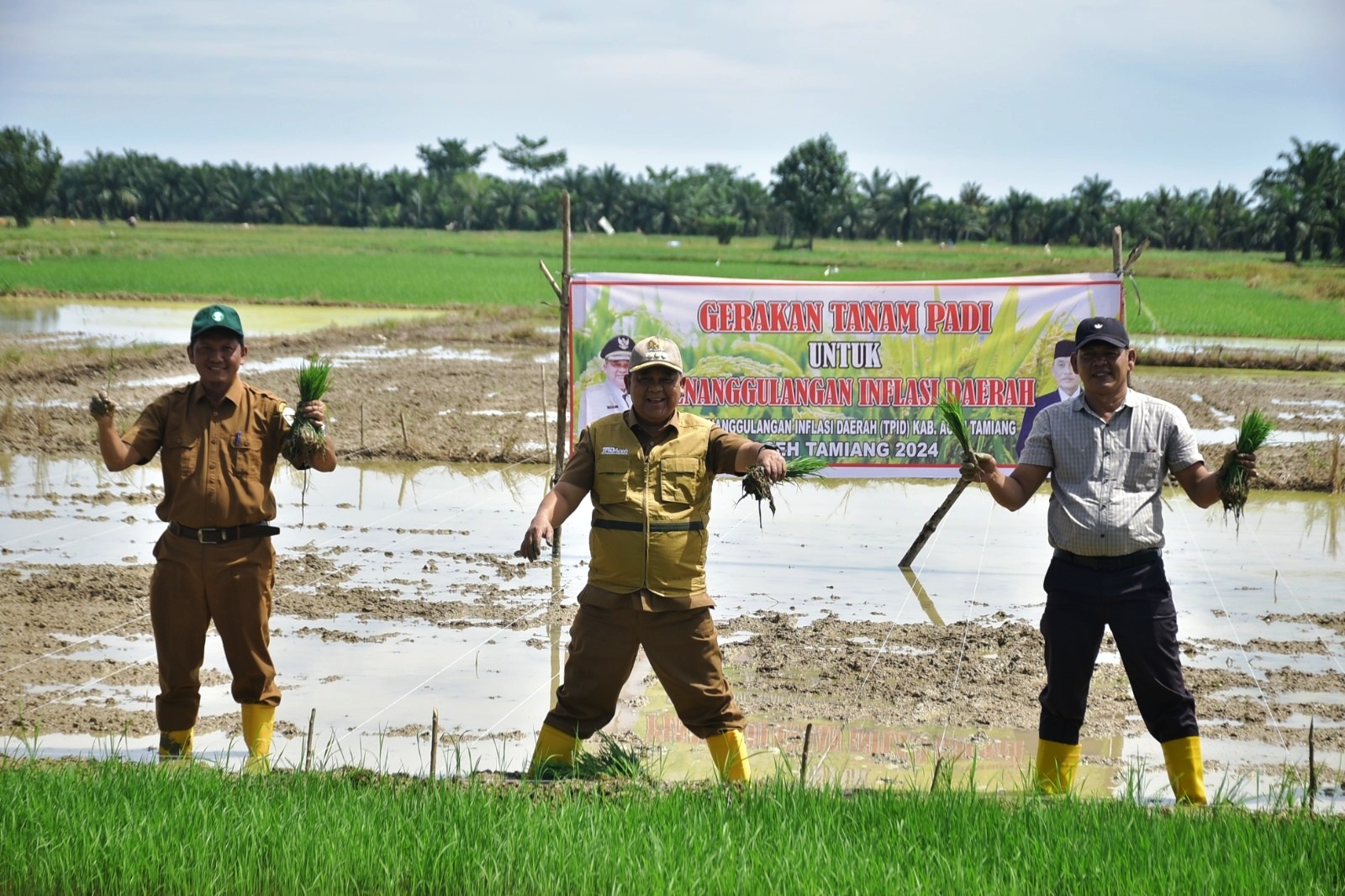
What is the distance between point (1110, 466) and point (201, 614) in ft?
12.0

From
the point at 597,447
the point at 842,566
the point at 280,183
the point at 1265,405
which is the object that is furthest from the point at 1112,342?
the point at 280,183

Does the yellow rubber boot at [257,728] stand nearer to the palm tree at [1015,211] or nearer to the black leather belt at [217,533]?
the black leather belt at [217,533]

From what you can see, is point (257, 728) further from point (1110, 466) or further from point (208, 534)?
point (1110, 466)

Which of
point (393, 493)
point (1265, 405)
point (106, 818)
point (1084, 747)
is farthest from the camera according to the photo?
point (1265, 405)

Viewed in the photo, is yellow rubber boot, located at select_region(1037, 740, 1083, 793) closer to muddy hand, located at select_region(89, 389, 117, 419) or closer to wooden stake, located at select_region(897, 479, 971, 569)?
muddy hand, located at select_region(89, 389, 117, 419)

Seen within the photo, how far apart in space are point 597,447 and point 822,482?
29.2ft

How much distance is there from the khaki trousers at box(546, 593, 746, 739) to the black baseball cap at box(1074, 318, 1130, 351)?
176cm

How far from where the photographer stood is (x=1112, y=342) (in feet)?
17.1

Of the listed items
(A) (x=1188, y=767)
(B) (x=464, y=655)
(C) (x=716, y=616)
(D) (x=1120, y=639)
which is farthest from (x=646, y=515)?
(C) (x=716, y=616)

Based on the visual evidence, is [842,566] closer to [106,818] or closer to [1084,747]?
[1084,747]

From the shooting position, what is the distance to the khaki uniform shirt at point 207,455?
5637mm

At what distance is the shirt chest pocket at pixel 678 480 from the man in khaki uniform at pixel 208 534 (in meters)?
1.68

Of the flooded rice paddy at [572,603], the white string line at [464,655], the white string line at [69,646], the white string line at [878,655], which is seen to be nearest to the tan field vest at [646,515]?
the flooded rice paddy at [572,603]

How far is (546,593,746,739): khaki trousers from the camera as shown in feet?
17.4
